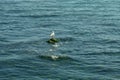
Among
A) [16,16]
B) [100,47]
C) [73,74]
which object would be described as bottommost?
[73,74]

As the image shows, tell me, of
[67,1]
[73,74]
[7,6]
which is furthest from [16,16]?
[73,74]

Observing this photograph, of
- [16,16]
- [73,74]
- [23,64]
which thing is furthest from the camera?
[16,16]

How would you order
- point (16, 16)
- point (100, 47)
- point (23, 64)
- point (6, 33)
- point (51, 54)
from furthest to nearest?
point (16, 16)
point (6, 33)
point (100, 47)
point (51, 54)
point (23, 64)

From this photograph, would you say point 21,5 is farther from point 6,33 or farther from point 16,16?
point 6,33

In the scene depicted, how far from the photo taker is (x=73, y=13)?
3157 inches

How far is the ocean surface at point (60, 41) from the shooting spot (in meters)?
47.2

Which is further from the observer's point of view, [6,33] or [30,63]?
[6,33]

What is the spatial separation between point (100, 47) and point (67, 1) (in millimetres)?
39636

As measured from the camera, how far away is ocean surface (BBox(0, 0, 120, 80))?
47156 mm

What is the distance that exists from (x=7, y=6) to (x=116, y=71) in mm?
45217

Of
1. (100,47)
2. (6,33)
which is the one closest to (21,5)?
(6,33)

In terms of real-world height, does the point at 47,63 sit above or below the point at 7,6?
below

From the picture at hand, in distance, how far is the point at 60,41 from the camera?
195ft

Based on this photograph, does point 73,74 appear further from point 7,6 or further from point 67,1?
point 67,1
